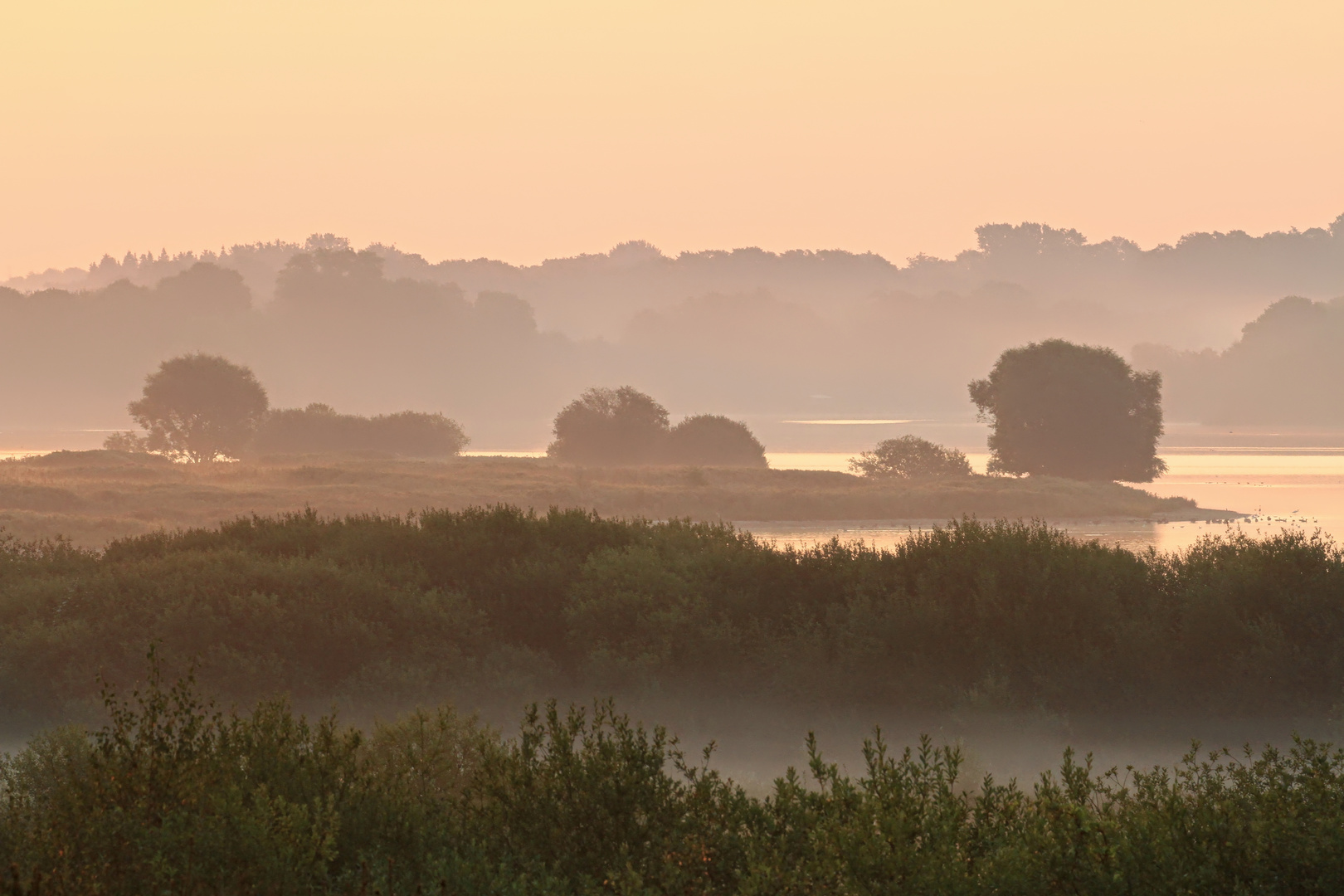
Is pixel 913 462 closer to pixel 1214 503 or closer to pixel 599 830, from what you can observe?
pixel 1214 503

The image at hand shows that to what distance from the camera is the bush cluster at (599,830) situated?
343 inches

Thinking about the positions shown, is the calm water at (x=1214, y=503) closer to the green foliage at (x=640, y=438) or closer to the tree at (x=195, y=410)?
the green foliage at (x=640, y=438)

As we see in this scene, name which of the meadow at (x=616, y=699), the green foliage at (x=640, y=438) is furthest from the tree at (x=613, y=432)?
the meadow at (x=616, y=699)

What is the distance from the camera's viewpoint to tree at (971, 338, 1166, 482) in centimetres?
8012

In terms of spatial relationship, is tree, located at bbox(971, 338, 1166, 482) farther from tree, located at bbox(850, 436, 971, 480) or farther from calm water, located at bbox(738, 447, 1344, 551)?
calm water, located at bbox(738, 447, 1344, 551)

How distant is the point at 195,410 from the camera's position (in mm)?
101500

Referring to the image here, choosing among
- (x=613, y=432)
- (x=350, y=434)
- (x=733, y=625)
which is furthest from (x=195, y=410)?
(x=733, y=625)

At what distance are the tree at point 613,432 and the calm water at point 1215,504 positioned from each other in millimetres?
26886

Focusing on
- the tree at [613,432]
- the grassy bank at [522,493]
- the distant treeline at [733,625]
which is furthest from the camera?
the tree at [613,432]

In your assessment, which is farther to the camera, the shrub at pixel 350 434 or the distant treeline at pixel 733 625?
the shrub at pixel 350 434

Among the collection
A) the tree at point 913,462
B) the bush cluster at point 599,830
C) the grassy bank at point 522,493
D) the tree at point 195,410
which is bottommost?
the bush cluster at point 599,830

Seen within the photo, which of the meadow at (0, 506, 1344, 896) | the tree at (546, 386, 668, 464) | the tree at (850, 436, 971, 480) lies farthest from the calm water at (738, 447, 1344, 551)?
the tree at (546, 386, 668, 464)

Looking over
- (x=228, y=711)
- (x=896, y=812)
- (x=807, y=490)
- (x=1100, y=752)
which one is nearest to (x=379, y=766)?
(x=896, y=812)

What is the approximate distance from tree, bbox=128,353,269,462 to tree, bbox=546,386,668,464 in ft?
80.1
